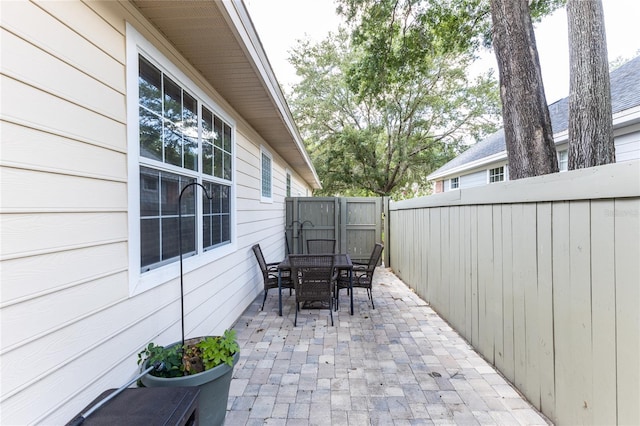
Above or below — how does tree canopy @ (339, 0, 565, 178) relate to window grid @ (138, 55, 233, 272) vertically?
above

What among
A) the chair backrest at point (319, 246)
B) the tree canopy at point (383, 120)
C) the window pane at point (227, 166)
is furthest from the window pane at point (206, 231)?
the tree canopy at point (383, 120)

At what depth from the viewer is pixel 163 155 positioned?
2191 mm

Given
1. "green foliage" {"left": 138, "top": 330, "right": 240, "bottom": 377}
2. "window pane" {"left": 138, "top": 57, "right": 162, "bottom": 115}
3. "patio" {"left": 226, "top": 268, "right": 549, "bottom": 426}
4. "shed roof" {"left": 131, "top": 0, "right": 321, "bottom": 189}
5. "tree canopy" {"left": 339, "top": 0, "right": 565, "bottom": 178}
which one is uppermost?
"tree canopy" {"left": 339, "top": 0, "right": 565, "bottom": 178}

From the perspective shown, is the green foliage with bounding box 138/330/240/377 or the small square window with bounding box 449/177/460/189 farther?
the small square window with bounding box 449/177/460/189

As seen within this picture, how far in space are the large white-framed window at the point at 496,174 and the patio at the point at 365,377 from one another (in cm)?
653

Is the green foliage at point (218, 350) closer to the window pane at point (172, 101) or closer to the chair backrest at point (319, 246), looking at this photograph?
the window pane at point (172, 101)

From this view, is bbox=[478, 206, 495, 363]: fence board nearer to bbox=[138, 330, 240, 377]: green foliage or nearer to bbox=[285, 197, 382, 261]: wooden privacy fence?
bbox=[138, 330, 240, 377]: green foliage

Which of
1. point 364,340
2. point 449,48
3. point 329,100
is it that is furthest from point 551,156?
point 329,100

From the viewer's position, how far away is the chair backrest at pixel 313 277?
3.69 meters

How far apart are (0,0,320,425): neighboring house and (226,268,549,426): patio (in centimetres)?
71

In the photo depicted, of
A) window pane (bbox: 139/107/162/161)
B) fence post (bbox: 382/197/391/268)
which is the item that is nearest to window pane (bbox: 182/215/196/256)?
window pane (bbox: 139/107/162/161)

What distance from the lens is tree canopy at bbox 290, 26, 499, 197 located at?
15.0m

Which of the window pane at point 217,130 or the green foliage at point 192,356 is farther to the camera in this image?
the window pane at point 217,130

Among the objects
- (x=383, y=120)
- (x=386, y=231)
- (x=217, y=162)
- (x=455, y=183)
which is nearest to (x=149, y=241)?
(x=217, y=162)
